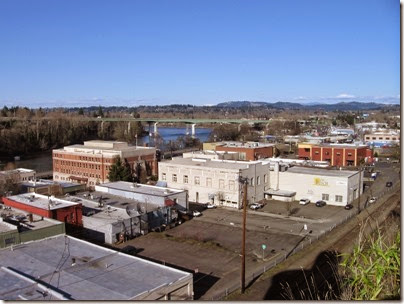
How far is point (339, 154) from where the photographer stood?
460 inches

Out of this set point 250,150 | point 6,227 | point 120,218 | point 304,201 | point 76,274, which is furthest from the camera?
point 250,150

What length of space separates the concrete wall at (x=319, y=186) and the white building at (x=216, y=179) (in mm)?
368

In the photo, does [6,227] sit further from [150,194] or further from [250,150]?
[250,150]

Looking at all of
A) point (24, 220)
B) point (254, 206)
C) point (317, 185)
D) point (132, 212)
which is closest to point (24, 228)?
point (24, 220)

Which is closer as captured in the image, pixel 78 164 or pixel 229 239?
pixel 229 239

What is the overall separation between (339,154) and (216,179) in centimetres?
550

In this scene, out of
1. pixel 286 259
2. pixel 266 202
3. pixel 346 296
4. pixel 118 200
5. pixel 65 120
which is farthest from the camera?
pixel 65 120

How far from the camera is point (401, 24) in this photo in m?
0.71

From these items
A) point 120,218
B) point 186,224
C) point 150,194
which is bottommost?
point 186,224

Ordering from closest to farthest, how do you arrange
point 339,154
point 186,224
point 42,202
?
point 42,202
point 186,224
point 339,154

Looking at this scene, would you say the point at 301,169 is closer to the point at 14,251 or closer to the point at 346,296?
the point at 14,251

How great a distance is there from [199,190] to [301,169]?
211 centimetres

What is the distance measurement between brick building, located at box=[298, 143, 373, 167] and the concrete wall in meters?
3.94

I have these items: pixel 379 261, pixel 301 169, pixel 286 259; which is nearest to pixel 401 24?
pixel 379 261
